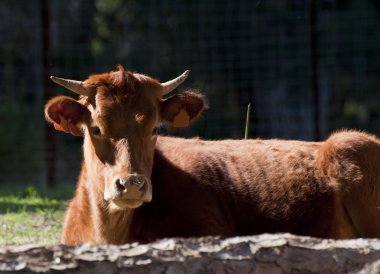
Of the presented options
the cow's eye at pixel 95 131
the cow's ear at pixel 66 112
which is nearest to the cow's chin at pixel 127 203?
the cow's eye at pixel 95 131

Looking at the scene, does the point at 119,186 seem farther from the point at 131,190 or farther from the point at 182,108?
the point at 182,108

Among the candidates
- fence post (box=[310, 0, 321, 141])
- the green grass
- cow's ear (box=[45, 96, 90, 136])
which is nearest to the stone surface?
cow's ear (box=[45, 96, 90, 136])

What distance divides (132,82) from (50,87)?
20.5ft

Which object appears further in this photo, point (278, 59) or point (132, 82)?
point (278, 59)

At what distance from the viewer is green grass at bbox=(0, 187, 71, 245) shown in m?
6.95

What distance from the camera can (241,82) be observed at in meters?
13.5

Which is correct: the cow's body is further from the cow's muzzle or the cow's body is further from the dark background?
the dark background

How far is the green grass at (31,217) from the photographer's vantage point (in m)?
6.95

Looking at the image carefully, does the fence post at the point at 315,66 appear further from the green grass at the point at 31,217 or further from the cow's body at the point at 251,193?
the cow's body at the point at 251,193

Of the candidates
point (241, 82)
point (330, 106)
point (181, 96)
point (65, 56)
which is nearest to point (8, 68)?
point (65, 56)

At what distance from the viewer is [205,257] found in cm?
376

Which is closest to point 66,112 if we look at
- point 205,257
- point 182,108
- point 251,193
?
point 182,108

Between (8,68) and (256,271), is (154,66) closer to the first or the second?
(8,68)

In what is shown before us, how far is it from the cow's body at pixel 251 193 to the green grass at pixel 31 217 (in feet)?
2.73
